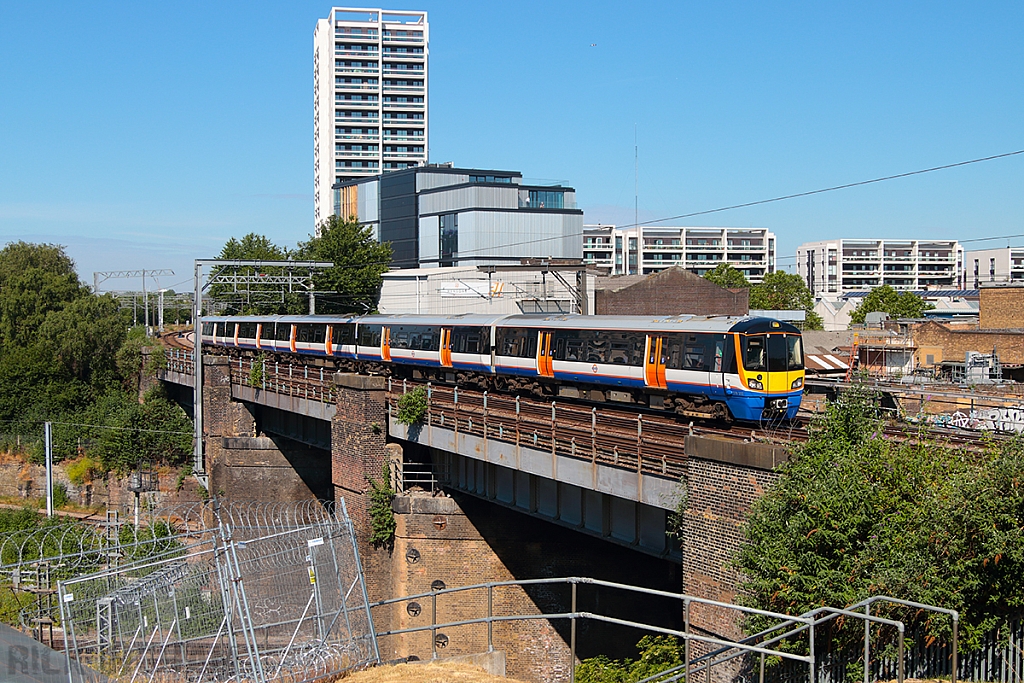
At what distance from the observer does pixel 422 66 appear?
474ft

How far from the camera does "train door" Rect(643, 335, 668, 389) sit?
23828 millimetres

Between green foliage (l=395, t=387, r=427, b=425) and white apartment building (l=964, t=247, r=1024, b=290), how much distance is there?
153 metres

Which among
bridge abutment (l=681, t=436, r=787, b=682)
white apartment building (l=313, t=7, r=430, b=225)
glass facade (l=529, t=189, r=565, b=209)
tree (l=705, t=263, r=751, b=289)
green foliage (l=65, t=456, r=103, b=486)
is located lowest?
green foliage (l=65, t=456, r=103, b=486)

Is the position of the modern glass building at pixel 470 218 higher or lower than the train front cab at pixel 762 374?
higher

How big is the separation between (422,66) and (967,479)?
461 feet

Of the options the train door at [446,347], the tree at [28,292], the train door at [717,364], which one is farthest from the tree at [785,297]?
the train door at [717,364]

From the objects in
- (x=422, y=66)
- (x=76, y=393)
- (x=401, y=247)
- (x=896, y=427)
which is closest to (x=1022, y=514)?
(x=896, y=427)

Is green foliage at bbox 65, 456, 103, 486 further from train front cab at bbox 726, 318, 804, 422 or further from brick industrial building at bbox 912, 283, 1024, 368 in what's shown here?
brick industrial building at bbox 912, 283, 1024, 368

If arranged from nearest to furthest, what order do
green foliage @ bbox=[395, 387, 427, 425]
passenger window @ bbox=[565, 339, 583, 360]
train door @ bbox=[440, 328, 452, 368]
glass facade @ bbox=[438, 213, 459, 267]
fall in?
green foliage @ bbox=[395, 387, 427, 425], passenger window @ bbox=[565, 339, 583, 360], train door @ bbox=[440, 328, 452, 368], glass facade @ bbox=[438, 213, 459, 267]

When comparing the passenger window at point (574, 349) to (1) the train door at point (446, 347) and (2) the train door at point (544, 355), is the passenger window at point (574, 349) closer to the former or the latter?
(2) the train door at point (544, 355)

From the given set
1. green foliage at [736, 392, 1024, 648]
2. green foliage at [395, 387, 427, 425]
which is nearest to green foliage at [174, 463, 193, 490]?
green foliage at [395, 387, 427, 425]

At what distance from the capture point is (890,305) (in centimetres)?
10538

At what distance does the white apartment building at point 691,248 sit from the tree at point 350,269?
304 ft

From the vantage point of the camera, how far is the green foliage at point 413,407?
25.3 meters
